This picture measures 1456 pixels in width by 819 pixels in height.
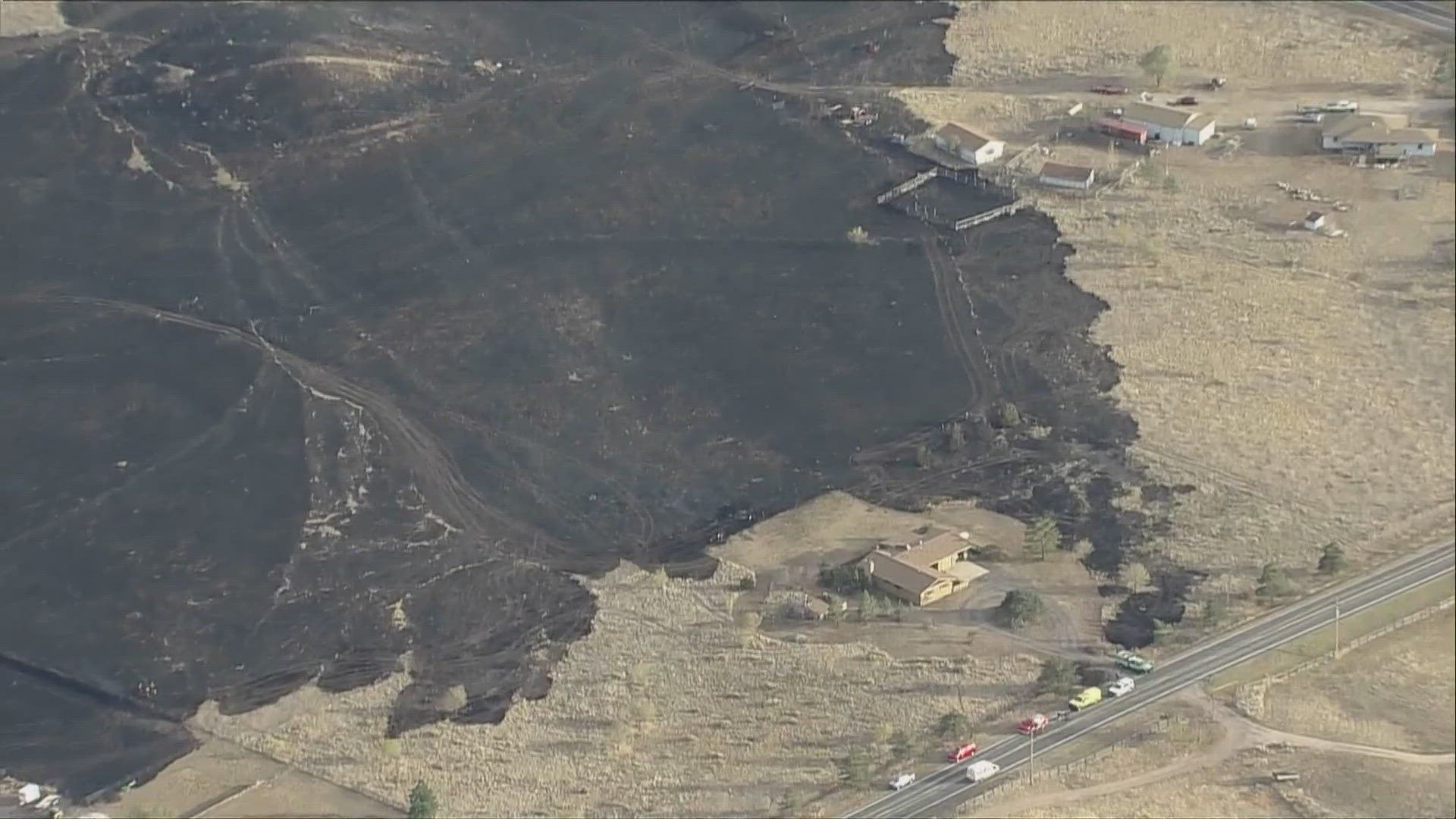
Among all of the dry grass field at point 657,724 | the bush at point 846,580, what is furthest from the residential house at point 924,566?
the dry grass field at point 657,724

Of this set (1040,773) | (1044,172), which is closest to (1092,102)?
(1044,172)

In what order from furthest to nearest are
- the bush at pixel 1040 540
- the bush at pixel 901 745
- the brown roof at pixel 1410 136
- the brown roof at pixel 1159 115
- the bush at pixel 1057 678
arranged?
the brown roof at pixel 1159 115 → the brown roof at pixel 1410 136 → the bush at pixel 1040 540 → the bush at pixel 1057 678 → the bush at pixel 901 745

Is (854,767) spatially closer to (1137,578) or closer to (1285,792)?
(1285,792)

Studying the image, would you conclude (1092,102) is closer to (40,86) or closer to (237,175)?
(237,175)

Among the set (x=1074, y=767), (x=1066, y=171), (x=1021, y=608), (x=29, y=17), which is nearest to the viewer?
(x=1074, y=767)

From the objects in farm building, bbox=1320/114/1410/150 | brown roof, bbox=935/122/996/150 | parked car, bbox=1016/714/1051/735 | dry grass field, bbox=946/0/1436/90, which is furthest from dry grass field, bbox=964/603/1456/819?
dry grass field, bbox=946/0/1436/90

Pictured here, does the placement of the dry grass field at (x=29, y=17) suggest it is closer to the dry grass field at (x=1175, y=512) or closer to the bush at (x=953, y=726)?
the dry grass field at (x=1175, y=512)

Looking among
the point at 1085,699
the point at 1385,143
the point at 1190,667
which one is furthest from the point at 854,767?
the point at 1385,143
